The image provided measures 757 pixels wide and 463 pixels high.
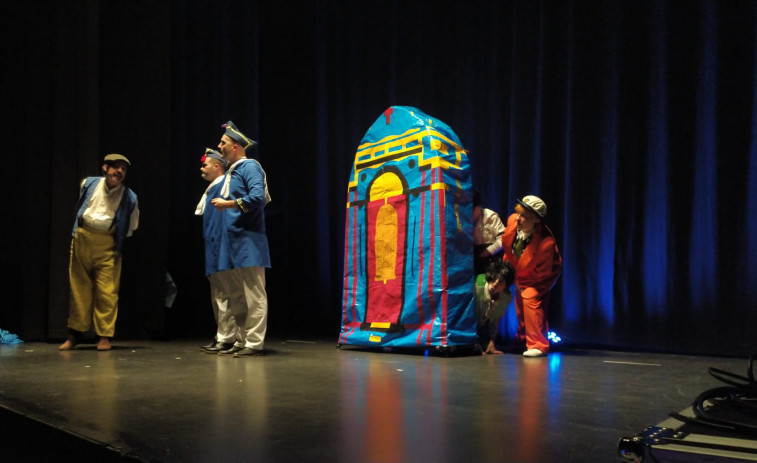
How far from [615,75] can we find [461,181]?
129 centimetres

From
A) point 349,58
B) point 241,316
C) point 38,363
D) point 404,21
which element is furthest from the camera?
point 349,58

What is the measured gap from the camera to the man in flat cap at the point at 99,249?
4297 millimetres

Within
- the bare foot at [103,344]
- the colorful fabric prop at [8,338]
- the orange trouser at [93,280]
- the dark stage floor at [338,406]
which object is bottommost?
the colorful fabric prop at [8,338]

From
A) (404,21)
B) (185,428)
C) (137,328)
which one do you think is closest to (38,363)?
(137,328)

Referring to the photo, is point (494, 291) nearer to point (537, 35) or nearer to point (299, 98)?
point (537, 35)

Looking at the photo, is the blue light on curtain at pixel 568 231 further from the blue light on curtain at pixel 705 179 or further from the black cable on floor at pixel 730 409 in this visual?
the black cable on floor at pixel 730 409

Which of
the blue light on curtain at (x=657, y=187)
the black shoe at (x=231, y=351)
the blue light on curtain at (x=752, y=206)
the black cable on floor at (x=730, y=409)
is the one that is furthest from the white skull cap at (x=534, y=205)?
the black cable on floor at (x=730, y=409)

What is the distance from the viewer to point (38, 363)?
356 cm

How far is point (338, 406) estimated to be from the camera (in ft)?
7.18

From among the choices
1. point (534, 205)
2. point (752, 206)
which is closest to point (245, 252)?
point (534, 205)

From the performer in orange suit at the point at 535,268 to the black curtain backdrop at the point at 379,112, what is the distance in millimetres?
479

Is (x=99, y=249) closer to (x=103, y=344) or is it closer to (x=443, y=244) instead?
(x=103, y=344)

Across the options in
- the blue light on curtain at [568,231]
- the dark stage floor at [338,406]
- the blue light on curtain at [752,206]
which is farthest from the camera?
the blue light on curtain at [568,231]

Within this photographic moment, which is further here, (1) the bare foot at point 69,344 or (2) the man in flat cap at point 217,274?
(1) the bare foot at point 69,344
